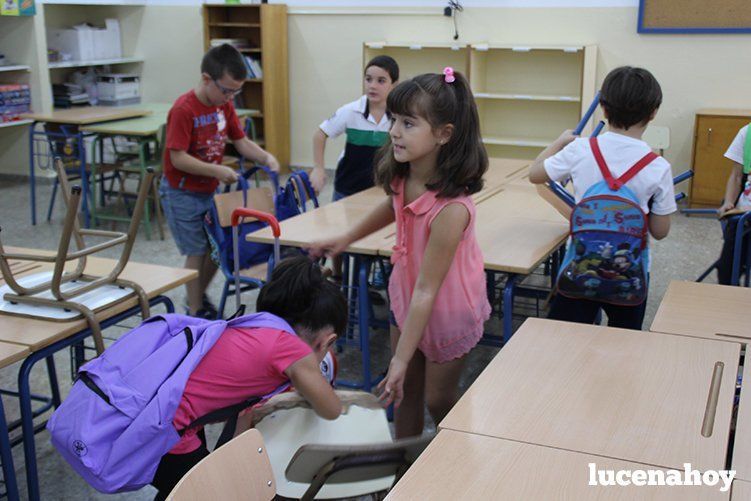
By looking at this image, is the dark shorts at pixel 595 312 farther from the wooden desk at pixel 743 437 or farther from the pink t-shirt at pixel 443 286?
the wooden desk at pixel 743 437

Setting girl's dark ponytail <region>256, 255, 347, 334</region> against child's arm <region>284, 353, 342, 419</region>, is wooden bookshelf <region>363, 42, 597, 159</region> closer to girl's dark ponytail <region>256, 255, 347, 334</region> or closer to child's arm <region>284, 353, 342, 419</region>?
girl's dark ponytail <region>256, 255, 347, 334</region>

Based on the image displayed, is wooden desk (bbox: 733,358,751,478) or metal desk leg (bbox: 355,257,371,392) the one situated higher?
wooden desk (bbox: 733,358,751,478)

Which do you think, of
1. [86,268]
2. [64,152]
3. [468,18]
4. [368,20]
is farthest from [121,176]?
[86,268]

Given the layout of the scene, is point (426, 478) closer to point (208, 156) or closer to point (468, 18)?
point (208, 156)

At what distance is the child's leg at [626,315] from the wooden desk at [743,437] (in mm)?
793

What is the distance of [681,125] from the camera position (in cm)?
683

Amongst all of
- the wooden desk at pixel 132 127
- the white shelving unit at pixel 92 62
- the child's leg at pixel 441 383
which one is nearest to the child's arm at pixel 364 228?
the child's leg at pixel 441 383

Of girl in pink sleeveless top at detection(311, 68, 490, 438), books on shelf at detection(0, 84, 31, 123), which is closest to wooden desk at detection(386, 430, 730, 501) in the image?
girl in pink sleeveless top at detection(311, 68, 490, 438)

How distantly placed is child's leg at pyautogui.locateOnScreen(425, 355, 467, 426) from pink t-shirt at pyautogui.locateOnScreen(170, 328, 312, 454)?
20.3 inches

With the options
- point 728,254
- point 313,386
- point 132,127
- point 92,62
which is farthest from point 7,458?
point 92,62

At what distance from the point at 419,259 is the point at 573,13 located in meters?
5.41

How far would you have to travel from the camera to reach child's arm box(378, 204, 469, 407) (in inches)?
81.1

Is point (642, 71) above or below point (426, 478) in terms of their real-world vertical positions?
above

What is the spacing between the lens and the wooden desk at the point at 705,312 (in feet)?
7.22
